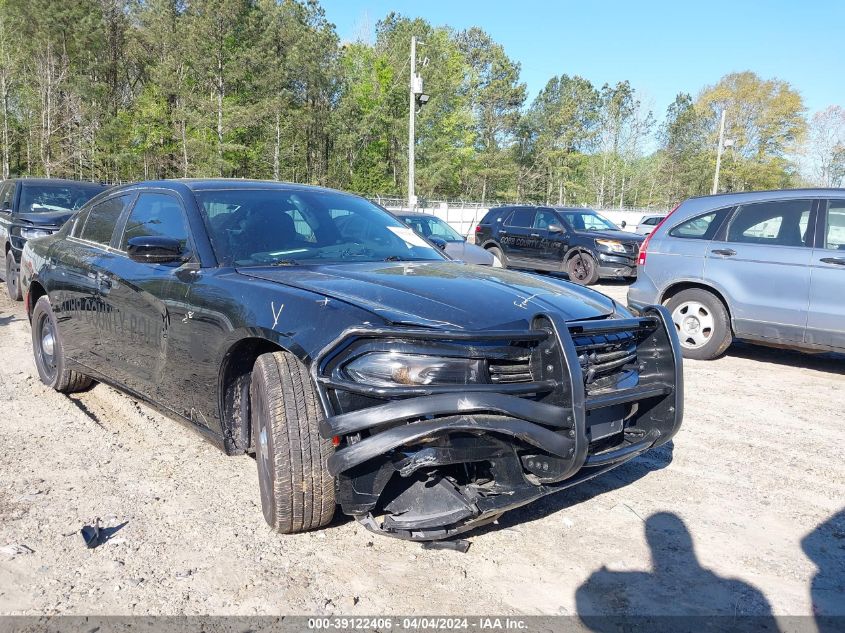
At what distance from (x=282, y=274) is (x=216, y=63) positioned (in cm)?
4199

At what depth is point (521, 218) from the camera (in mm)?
15773

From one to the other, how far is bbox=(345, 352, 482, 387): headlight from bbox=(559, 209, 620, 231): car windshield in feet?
41.0

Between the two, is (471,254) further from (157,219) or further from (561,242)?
(157,219)

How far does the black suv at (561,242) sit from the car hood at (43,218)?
31.5 ft

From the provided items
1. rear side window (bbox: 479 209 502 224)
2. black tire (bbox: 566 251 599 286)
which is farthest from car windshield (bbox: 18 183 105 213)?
black tire (bbox: 566 251 599 286)

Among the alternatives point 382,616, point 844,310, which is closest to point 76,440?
point 382,616

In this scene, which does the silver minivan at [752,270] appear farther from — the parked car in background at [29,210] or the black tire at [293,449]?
the parked car in background at [29,210]

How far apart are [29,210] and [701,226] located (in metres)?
9.18

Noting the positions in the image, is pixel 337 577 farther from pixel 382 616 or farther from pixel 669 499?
pixel 669 499

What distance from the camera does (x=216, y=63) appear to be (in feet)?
133

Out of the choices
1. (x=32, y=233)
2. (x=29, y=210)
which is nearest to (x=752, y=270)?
(x=32, y=233)

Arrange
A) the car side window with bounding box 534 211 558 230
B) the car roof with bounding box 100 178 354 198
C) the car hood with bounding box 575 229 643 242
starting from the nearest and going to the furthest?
the car roof with bounding box 100 178 354 198, the car hood with bounding box 575 229 643 242, the car side window with bounding box 534 211 558 230

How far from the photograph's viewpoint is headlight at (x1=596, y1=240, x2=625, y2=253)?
44.7 feet

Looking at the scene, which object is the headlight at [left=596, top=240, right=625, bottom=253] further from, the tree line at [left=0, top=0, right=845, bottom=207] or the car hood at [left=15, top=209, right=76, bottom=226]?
the tree line at [left=0, top=0, right=845, bottom=207]
